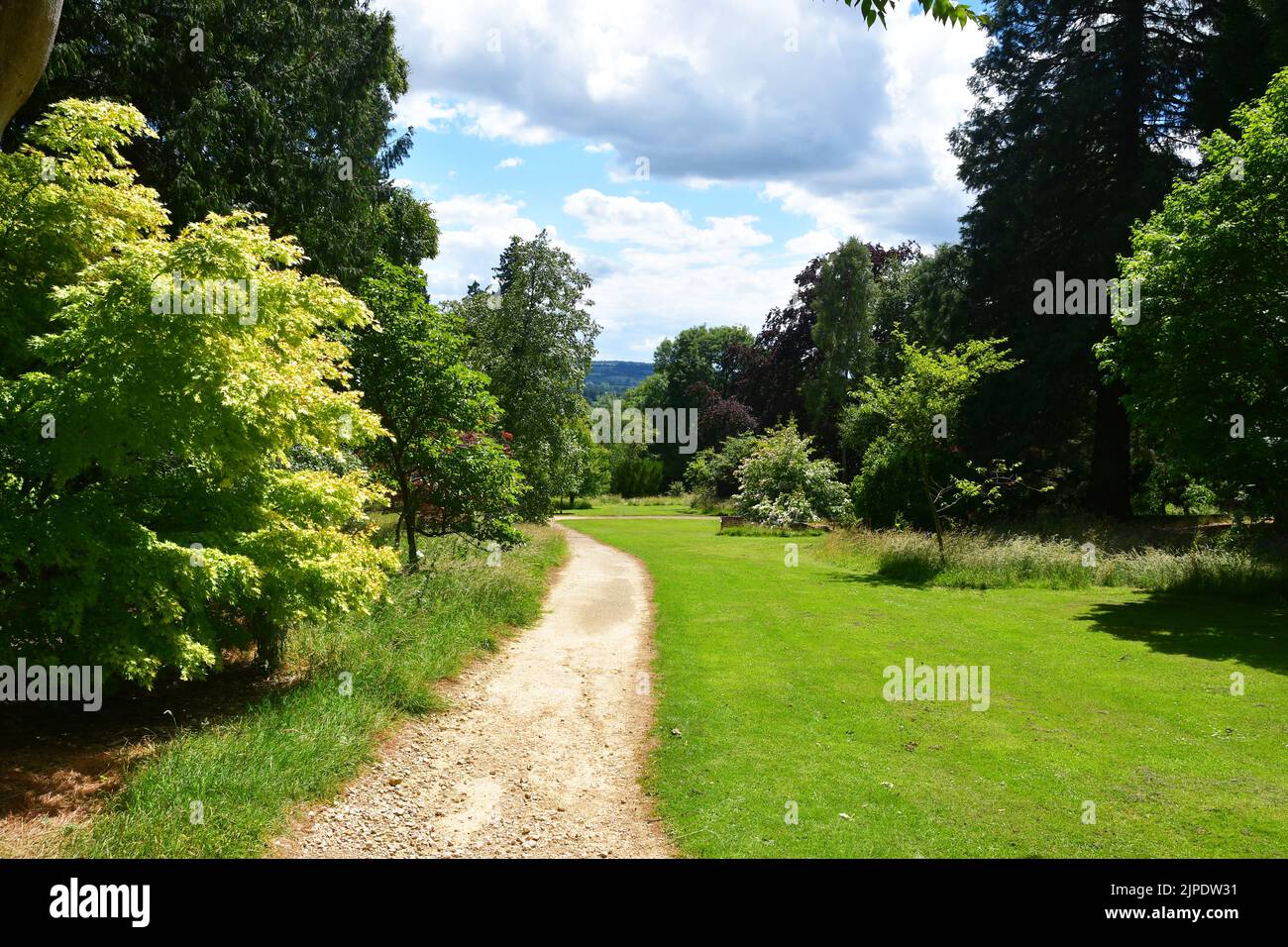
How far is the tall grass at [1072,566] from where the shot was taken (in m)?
15.7

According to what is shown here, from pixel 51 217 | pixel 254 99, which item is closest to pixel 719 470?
pixel 254 99

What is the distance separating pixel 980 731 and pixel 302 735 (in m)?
6.67

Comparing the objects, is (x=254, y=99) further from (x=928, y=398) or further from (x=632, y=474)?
(x=632, y=474)

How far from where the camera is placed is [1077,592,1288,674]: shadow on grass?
11094 millimetres

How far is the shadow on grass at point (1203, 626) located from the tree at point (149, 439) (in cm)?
1151

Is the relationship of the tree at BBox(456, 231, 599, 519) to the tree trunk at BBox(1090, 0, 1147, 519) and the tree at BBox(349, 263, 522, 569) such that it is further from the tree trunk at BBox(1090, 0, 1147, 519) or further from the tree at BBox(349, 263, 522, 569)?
the tree trunk at BBox(1090, 0, 1147, 519)

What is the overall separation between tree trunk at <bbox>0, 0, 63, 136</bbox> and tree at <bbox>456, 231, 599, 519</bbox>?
22.8m

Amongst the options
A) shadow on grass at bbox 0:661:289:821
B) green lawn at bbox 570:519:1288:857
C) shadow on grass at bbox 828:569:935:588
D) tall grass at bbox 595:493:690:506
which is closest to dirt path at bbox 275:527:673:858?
green lawn at bbox 570:519:1288:857

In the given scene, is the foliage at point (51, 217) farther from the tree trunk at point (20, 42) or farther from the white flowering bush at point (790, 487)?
the white flowering bush at point (790, 487)

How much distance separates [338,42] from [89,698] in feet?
49.6

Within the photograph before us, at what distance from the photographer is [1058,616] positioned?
1372cm

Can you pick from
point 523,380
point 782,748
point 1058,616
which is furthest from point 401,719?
point 523,380

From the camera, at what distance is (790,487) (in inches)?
1363

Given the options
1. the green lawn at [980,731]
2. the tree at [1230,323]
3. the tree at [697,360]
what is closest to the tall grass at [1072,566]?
the green lawn at [980,731]
